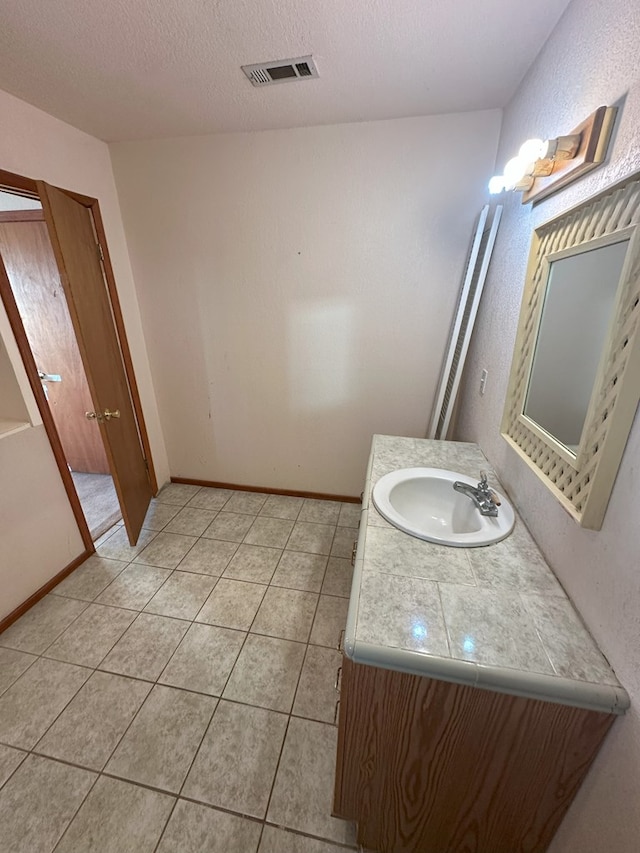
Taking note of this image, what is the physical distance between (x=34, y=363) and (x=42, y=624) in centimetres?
133

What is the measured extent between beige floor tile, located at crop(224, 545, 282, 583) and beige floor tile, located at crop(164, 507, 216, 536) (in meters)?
0.40

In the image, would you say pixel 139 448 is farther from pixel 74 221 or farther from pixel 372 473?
pixel 372 473

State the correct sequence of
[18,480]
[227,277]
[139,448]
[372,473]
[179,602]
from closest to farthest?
[372,473] < [18,480] < [179,602] < [227,277] < [139,448]

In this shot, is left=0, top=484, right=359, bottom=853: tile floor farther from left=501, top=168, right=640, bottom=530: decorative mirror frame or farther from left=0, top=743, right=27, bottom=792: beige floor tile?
left=501, top=168, right=640, bottom=530: decorative mirror frame

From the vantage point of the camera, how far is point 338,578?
1.95 meters

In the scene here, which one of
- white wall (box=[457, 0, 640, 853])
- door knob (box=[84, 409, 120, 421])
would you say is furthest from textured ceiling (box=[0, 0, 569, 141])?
door knob (box=[84, 409, 120, 421])

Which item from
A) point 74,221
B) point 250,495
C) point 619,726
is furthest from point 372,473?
point 74,221

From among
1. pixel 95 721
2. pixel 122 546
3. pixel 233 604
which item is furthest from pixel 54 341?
pixel 95 721

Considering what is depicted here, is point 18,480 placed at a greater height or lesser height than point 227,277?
lesser

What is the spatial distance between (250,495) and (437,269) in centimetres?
214

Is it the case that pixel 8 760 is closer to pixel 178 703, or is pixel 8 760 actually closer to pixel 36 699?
pixel 36 699

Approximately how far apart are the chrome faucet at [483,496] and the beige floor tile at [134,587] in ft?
5.70

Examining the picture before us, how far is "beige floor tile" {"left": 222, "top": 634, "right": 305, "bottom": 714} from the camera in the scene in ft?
4.48

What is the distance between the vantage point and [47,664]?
1.49 metres
